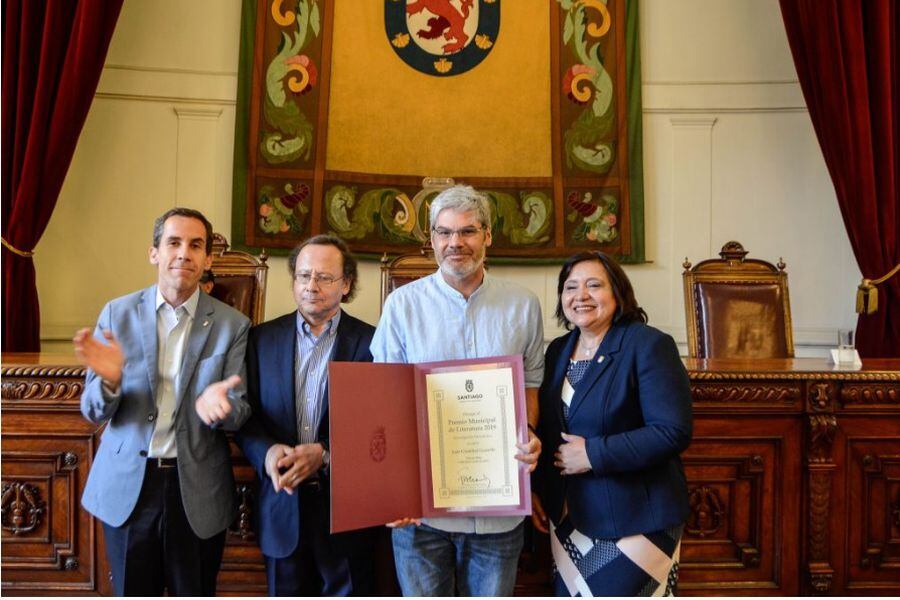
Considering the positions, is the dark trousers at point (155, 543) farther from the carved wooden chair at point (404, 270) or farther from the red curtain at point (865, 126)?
the red curtain at point (865, 126)

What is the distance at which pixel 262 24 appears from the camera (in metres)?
4.45

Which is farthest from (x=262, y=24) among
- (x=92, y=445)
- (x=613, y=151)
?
(x=92, y=445)

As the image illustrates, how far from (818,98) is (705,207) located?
0.90 m

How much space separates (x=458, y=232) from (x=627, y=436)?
0.63m

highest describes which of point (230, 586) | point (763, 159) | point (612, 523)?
point (763, 159)

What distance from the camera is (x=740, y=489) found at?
7.98 feet

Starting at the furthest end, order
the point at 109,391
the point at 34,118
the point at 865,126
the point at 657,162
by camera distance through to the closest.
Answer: the point at 657,162 < the point at 865,126 < the point at 34,118 < the point at 109,391

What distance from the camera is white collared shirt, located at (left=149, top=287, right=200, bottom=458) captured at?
1.83m

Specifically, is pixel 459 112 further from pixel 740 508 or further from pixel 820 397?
pixel 740 508

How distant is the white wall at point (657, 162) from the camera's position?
176 inches

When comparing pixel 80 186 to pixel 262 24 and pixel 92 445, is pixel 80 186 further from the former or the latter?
pixel 92 445

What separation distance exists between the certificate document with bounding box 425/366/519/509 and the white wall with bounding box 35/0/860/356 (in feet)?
9.21

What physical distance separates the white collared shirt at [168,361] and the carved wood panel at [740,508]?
1.62 m

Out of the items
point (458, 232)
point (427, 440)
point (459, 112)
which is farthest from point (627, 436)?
point (459, 112)
